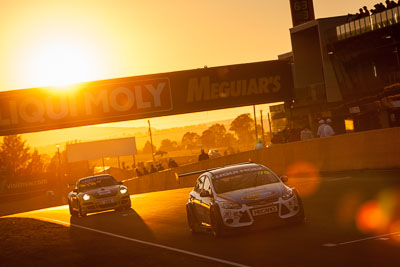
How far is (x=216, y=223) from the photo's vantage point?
13609 mm

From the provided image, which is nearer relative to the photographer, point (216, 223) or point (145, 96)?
point (216, 223)

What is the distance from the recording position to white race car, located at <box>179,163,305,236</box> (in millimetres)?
13305

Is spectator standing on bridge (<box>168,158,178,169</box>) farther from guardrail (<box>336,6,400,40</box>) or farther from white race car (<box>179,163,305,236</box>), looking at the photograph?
white race car (<box>179,163,305,236</box>)

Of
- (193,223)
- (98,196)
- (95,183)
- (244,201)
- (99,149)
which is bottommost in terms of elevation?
(193,223)

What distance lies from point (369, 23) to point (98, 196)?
29.1 meters

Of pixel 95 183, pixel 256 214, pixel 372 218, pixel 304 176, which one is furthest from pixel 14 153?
pixel 372 218

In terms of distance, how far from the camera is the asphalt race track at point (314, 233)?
10.2m

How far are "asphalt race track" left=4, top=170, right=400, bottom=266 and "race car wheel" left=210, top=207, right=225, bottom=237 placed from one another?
6.2 inches

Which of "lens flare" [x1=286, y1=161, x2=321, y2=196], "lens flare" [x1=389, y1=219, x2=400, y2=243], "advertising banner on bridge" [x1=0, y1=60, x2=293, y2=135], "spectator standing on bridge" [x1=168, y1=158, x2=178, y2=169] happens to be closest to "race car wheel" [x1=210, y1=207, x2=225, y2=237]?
"lens flare" [x1=389, y1=219, x2=400, y2=243]

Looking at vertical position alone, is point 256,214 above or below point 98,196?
below

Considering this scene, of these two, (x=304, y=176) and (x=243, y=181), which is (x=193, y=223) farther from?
(x=304, y=176)

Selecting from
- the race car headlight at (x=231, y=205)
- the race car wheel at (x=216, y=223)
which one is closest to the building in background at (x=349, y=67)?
the race car wheel at (x=216, y=223)

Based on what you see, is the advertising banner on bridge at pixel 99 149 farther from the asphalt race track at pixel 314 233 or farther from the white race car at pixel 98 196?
the asphalt race track at pixel 314 233

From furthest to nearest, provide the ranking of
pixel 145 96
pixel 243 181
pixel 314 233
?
pixel 145 96 → pixel 243 181 → pixel 314 233
